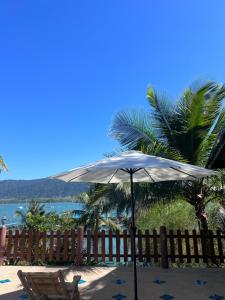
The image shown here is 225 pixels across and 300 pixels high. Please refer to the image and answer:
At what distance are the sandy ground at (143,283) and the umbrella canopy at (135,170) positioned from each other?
7.23 feet

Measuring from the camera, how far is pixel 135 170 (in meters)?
4.86

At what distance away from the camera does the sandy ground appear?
16.4 feet

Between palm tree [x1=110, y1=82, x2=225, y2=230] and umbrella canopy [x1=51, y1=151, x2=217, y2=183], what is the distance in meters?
2.82

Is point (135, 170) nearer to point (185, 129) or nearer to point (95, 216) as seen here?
point (185, 129)

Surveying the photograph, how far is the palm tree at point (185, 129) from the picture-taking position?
8.61 meters

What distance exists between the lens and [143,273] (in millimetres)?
6508

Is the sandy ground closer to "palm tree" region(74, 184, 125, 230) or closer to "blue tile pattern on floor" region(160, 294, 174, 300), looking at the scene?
"blue tile pattern on floor" region(160, 294, 174, 300)

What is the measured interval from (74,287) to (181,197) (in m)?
5.66

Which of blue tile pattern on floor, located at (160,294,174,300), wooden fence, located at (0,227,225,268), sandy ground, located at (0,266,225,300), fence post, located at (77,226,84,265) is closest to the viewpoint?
blue tile pattern on floor, located at (160,294,174,300)

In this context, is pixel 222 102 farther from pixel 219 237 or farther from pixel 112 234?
pixel 112 234

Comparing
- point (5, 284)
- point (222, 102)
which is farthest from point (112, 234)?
point (222, 102)

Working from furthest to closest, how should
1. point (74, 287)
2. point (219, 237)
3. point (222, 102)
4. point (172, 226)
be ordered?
point (172, 226) < point (222, 102) < point (219, 237) < point (74, 287)

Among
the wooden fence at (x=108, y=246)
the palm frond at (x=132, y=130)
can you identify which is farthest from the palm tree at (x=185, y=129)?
the wooden fence at (x=108, y=246)

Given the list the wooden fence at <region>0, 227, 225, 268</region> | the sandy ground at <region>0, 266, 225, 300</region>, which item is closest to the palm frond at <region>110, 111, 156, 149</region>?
the wooden fence at <region>0, 227, 225, 268</region>
